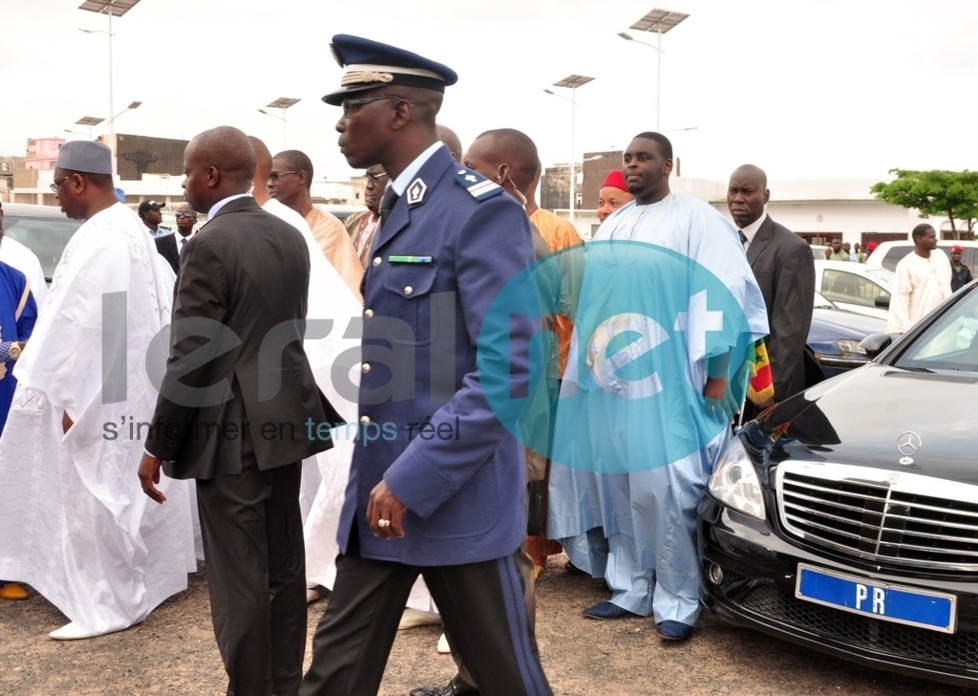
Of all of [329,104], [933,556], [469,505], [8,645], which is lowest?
[8,645]

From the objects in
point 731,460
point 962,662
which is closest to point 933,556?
point 962,662

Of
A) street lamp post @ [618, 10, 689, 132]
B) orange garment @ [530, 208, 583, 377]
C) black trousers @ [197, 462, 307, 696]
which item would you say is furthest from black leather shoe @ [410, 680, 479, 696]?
street lamp post @ [618, 10, 689, 132]

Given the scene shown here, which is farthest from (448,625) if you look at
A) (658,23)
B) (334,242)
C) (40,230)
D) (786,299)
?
(658,23)

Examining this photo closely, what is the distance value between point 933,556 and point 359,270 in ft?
9.90

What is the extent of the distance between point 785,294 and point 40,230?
6304mm

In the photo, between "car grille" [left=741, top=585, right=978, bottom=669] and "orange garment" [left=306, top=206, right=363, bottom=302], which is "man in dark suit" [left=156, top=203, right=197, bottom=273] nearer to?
"orange garment" [left=306, top=206, right=363, bottom=302]

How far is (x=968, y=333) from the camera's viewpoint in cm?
471

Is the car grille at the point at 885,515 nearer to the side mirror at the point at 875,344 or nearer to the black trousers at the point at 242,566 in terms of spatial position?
the side mirror at the point at 875,344

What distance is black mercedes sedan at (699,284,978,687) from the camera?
346cm

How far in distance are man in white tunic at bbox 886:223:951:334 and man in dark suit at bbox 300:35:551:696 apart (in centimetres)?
849

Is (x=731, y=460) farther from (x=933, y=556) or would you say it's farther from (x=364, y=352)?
(x=364, y=352)

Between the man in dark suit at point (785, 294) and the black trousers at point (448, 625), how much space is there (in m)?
3.58

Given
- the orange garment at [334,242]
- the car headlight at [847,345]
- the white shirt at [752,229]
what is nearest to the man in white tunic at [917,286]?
the car headlight at [847,345]

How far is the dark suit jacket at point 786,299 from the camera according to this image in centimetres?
576
